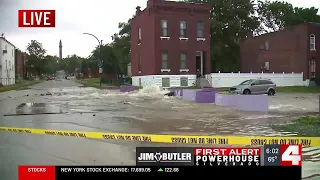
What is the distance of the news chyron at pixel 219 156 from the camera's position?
91.3 inches

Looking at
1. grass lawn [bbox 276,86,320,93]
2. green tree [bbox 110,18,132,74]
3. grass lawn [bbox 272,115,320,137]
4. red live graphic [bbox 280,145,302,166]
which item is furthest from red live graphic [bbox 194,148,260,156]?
green tree [bbox 110,18,132,74]

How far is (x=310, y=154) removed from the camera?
2.43 metres

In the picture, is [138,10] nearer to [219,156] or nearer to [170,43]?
[170,43]

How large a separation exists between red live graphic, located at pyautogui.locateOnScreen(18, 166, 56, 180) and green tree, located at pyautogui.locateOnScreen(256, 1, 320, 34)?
2.11m

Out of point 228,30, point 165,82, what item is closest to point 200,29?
point 228,30

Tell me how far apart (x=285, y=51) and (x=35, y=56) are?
2244mm

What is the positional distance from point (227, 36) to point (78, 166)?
195 centimetres

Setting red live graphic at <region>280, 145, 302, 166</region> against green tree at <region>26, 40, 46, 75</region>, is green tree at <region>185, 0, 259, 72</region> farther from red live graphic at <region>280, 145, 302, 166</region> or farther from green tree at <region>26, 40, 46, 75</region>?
green tree at <region>26, 40, 46, 75</region>

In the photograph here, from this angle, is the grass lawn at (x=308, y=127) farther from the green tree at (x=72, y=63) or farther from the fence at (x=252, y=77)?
the green tree at (x=72, y=63)

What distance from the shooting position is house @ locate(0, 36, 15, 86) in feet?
7.70

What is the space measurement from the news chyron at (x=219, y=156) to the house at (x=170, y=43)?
33.9 inches

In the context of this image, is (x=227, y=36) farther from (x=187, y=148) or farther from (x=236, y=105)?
(x=187, y=148)

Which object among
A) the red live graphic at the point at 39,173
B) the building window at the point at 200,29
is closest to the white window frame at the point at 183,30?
the building window at the point at 200,29

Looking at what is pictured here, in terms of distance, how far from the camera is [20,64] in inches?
104
